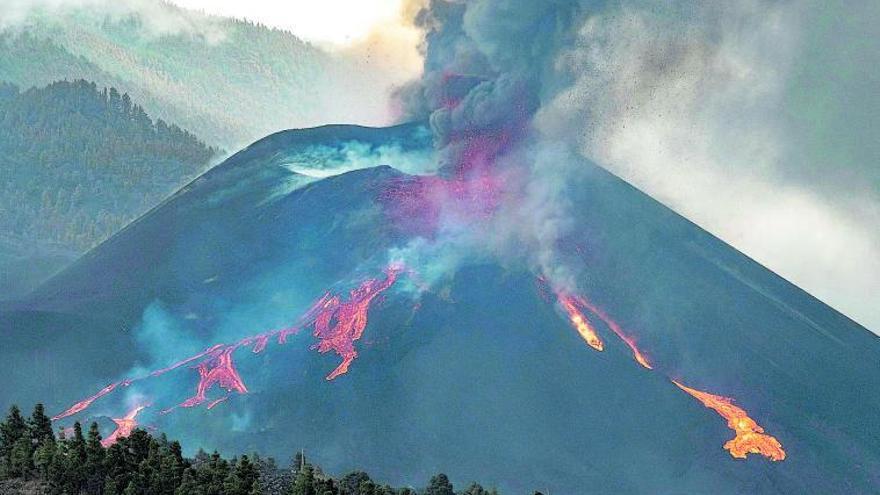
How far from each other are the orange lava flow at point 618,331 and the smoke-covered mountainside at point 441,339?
28 cm

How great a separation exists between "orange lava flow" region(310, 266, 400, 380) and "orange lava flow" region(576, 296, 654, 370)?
1224 cm

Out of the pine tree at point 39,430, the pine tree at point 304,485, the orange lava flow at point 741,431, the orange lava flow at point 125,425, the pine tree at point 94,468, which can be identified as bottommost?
the pine tree at point 94,468

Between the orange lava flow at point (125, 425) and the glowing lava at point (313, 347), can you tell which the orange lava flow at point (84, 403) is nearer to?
the glowing lava at point (313, 347)

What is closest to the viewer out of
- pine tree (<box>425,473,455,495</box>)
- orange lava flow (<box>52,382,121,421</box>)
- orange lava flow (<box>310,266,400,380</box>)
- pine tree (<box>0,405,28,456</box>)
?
pine tree (<box>0,405,28,456</box>)

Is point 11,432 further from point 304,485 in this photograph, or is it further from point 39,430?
point 304,485

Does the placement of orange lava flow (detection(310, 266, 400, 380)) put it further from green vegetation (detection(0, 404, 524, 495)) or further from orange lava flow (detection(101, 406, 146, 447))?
green vegetation (detection(0, 404, 524, 495))

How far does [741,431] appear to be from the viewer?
101438 mm

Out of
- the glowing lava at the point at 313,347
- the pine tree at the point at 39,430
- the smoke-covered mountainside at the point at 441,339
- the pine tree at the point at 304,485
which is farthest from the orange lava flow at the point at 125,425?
the pine tree at the point at 304,485

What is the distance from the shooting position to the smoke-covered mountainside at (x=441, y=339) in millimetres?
98500

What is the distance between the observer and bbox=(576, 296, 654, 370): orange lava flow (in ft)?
354

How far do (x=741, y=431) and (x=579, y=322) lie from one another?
13.4 m

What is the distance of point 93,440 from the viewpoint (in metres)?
73.1

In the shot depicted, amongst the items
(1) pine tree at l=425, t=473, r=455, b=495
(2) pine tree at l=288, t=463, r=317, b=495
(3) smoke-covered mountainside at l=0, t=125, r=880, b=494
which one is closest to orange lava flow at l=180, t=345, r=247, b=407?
(3) smoke-covered mountainside at l=0, t=125, r=880, b=494

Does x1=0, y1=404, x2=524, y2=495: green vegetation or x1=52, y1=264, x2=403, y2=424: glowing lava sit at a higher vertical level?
x1=52, y1=264, x2=403, y2=424: glowing lava
